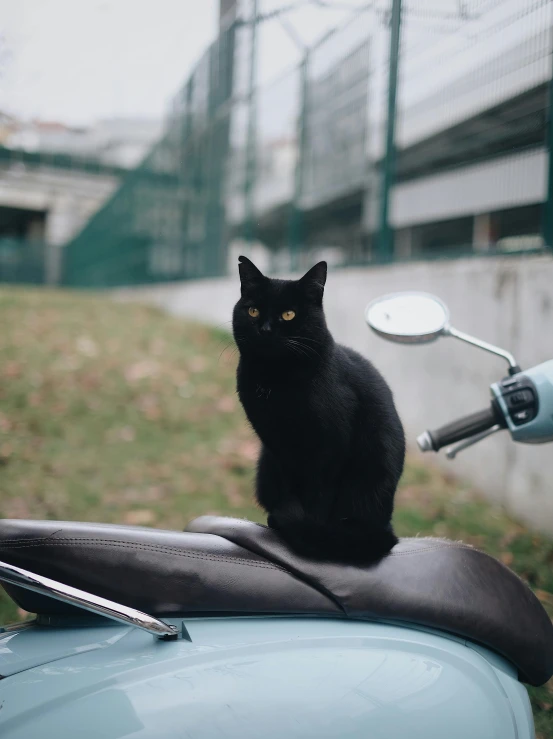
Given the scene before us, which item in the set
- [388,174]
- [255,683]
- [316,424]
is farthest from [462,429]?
[388,174]

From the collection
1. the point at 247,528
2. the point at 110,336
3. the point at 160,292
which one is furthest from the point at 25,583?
the point at 160,292

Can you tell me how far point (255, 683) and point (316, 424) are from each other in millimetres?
528

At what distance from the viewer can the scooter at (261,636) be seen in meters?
1.19

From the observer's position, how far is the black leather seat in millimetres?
1353

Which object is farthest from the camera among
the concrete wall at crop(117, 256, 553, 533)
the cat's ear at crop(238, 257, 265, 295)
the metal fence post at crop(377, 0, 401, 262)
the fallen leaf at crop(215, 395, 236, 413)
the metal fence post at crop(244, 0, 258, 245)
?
the metal fence post at crop(244, 0, 258, 245)

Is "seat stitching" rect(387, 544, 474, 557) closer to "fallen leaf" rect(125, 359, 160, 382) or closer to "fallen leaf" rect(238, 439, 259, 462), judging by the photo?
"fallen leaf" rect(238, 439, 259, 462)

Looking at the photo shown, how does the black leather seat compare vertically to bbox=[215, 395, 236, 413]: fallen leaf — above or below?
above

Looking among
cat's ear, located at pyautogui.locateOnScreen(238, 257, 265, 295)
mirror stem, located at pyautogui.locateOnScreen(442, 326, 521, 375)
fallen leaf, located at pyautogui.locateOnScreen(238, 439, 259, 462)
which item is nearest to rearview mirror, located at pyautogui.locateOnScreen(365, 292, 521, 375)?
mirror stem, located at pyautogui.locateOnScreen(442, 326, 521, 375)

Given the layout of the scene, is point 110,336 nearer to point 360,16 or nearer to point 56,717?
point 360,16

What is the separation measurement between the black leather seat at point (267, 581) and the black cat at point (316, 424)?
0.07 meters

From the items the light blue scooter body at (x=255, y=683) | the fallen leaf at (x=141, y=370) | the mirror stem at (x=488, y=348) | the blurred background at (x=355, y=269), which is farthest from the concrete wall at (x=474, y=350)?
the light blue scooter body at (x=255, y=683)

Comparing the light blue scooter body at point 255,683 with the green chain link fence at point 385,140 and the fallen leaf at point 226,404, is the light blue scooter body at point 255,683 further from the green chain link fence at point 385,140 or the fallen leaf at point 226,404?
the fallen leaf at point 226,404

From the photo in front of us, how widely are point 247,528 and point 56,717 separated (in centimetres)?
53

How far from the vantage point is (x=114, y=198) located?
18484 millimetres
